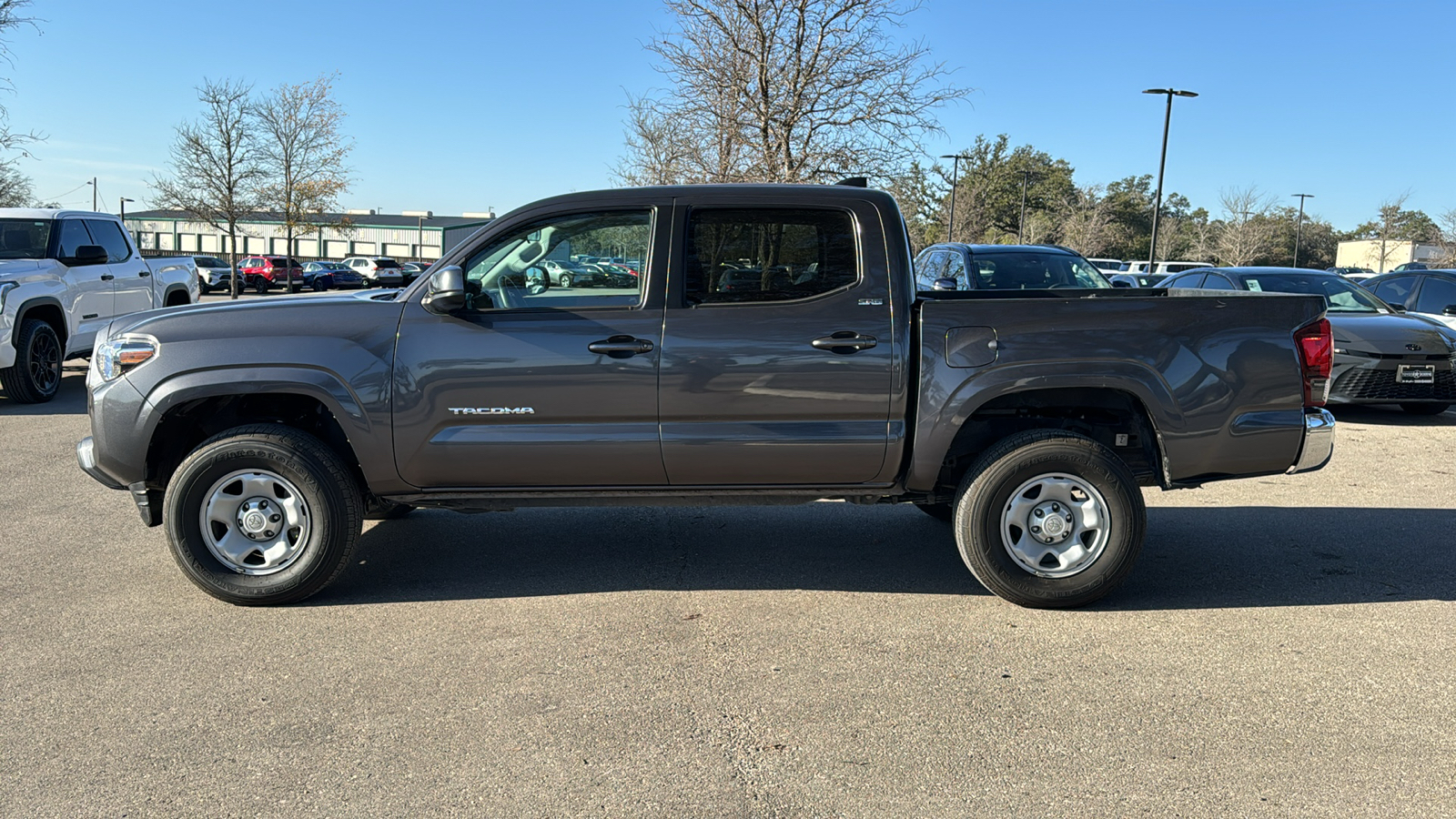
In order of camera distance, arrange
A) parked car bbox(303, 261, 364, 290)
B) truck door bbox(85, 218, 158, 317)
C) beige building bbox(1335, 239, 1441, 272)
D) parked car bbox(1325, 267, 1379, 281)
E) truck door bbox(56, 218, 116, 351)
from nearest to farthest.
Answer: truck door bbox(56, 218, 116, 351), truck door bbox(85, 218, 158, 317), parked car bbox(1325, 267, 1379, 281), parked car bbox(303, 261, 364, 290), beige building bbox(1335, 239, 1441, 272)

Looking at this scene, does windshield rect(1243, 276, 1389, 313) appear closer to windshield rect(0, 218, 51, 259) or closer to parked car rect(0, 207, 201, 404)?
parked car rect(0, 207, 201, 404)

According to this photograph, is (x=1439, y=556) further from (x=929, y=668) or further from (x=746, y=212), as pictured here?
(x=746, y=212)

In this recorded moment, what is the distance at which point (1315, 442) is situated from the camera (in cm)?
477

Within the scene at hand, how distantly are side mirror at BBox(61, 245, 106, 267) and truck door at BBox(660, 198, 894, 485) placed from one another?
910 cm

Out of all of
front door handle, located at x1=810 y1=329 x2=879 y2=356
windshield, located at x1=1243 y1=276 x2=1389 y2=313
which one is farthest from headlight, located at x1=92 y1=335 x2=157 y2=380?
windshield, located at x1=1243 y1=276 x2=1389 y2=313

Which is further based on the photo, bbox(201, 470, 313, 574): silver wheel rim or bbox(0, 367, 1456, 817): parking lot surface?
bbox(201, 470, 313, 574): silver wheel rim

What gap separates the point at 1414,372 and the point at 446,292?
979 centimetres

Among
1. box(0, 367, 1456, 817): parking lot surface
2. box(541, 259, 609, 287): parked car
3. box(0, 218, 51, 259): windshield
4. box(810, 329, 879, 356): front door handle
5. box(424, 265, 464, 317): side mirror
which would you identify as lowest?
box(0, 367, 1456, 817): parking lot surface

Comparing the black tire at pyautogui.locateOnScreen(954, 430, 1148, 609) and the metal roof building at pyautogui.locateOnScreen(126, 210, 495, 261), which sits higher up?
the metal roof building at pyautogui.locateOnScreen(126, 210, 495, 261)

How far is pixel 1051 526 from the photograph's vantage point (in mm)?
4699

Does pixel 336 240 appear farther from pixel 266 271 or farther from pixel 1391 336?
pixel 1391 336

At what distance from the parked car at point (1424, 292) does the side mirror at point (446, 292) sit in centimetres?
1220

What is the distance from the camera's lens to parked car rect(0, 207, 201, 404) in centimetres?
1055

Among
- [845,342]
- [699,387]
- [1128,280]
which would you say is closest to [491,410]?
[699,387]
